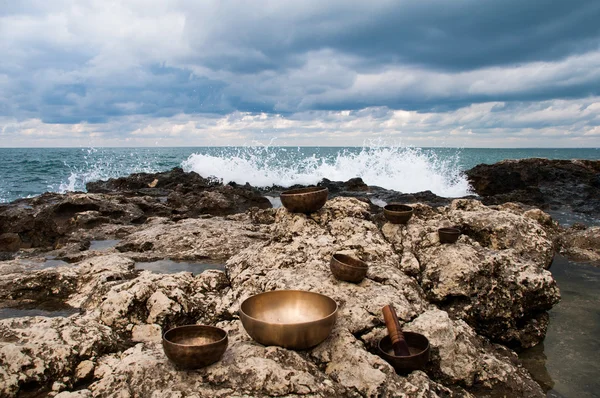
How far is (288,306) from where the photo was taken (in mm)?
4242

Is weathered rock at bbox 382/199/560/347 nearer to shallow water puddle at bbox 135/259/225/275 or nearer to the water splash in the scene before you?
shallow water puddle at bbox 135/259/225/275

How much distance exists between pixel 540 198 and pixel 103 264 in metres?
19.0

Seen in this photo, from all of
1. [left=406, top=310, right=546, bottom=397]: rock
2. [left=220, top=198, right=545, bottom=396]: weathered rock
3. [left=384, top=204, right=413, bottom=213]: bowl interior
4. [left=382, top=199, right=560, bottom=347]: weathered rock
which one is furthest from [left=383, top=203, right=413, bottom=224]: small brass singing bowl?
[left=406, top=310, right=546, bottom=397]: rock

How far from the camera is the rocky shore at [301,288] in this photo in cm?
337

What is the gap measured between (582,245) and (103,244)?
11670 mm

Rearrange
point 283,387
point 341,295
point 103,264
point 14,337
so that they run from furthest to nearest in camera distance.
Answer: point 103,264, point 341,295, point 14,337, point 283,387

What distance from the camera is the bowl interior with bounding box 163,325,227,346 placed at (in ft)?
12.0

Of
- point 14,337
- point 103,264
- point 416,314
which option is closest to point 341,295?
point 416,314

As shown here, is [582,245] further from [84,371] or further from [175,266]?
[84,371]

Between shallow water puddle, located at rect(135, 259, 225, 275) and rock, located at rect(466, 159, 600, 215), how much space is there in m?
13.4

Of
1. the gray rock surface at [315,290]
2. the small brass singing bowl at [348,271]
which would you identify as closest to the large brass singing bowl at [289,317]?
the gray rock surface at [315,290]

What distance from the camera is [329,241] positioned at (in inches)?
221

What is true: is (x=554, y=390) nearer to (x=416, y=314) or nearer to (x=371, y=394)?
(x=416, y=314)

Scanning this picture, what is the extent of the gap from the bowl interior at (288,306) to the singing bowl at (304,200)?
5.93 feet
